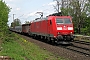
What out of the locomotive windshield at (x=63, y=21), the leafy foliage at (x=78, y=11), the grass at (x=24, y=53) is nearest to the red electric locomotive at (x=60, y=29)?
the locomotive windshield at (x=63, y=21)

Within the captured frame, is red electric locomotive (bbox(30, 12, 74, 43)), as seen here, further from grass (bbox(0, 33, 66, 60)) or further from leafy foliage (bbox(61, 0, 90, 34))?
leafy foliage (bbox(61, 0, 90, 34))

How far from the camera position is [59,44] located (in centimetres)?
2388

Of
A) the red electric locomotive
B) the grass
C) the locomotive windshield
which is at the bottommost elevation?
the grass

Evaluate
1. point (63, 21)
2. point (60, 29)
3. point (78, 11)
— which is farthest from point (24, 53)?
point (78, 11)

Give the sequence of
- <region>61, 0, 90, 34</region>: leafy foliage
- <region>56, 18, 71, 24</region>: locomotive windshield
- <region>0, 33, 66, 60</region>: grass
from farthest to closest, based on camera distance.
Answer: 1. <region>61, 0, 90, 34</region>: leafy foliage
2. <region>56, 18, 71, 24</region>: locomotive windshield
3. <region>0, 33, 66, 60</region>: grass

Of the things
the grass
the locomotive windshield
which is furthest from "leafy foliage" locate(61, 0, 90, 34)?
the grass

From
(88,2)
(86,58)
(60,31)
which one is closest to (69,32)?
(60,31)

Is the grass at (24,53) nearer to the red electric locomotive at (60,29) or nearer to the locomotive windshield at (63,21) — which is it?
the red electric locomotive at (60,29)

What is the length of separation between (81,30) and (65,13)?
521 cm

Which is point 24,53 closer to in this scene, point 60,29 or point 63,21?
point 60,29

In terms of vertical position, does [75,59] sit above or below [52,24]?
below

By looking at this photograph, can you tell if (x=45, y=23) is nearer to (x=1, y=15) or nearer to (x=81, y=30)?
(x=1, y=15)

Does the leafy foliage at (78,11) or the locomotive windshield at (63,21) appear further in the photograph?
the leafy foliage at (78,11)

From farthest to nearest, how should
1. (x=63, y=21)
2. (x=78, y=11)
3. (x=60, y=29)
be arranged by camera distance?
1. (x=78, y=11)
2. (x=63, y=21)
3. (x=60, y=29)
